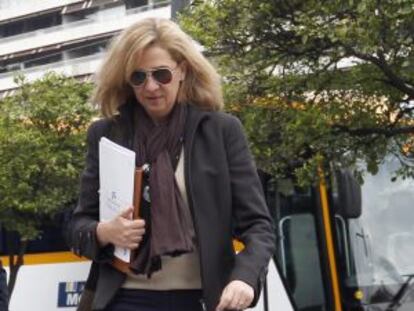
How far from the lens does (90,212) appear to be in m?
2.75

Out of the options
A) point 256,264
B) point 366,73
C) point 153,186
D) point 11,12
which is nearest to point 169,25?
point 153,186

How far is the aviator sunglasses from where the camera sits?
2.68 metres

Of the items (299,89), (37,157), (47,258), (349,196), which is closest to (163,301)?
(299,89)

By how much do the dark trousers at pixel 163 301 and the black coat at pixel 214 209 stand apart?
0.06 meters

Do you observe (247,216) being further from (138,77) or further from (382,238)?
(382,238)

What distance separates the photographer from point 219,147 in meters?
2.65

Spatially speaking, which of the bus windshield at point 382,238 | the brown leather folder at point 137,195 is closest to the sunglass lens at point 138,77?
the brown leather folder at point 137,195

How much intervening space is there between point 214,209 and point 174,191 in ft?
0.42

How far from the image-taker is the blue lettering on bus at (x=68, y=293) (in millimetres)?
8656

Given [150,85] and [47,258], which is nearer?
[150,85]

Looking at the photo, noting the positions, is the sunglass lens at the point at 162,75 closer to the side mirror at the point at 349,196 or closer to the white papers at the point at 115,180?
the white papers at the point at 115,180

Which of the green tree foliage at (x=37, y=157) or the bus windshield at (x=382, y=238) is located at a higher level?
the green tree foliage at (x=37, y=157)

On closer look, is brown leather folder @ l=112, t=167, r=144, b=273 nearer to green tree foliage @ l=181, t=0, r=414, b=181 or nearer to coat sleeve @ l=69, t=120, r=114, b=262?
coat sleeve @ l=69, t=120, r=114, b=262

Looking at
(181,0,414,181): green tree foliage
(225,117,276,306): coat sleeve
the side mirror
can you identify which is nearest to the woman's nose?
(225,117,276,306): coat sleeve
